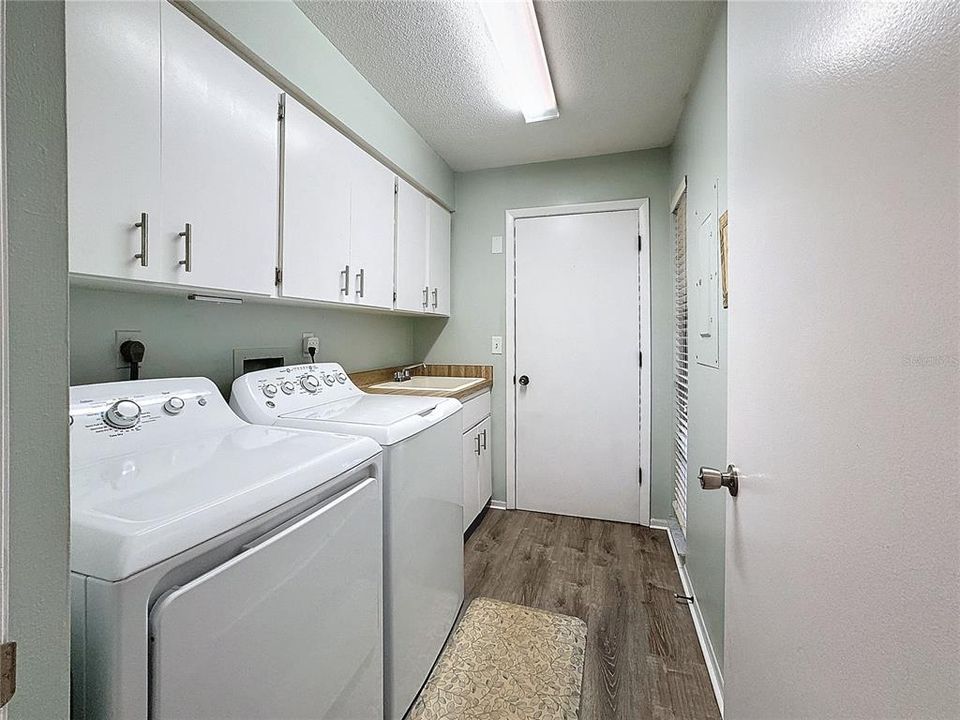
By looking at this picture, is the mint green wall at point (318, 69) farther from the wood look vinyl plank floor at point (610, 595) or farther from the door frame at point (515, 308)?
the wood look vinyl plank floor at point (610, 595)

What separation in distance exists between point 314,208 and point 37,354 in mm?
1387

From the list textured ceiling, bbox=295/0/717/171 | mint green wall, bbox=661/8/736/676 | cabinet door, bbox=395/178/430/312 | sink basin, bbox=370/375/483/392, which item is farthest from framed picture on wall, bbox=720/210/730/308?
cabinet door, bbox=395/178/430/312

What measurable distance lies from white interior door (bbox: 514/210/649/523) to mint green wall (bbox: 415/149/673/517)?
115 mm

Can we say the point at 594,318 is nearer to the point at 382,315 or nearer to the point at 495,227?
the point at 495,227

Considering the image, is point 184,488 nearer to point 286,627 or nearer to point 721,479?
point 286,627

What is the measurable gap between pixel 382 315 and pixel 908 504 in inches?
103

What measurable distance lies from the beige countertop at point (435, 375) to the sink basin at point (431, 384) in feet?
0.10

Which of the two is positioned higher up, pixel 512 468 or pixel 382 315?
pixel 382 315

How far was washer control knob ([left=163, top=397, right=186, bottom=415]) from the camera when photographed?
1228 mm

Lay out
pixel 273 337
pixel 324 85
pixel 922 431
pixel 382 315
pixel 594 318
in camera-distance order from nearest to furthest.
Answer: pixel 922 431
pixel 324 85
pixel 273 337
pixel 382 315
pixel 594 318

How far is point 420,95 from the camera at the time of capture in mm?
2170

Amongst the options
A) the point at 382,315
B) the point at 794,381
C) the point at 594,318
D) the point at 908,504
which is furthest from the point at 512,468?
the point at 908,504

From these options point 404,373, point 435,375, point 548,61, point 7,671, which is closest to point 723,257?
point 548,61

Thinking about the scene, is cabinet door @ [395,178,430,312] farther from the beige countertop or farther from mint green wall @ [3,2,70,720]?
mint green wall @ [3,2,70,720]
